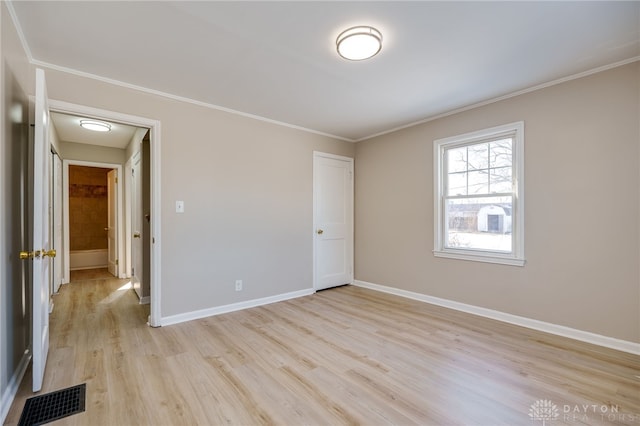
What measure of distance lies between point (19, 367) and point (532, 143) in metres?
4.77

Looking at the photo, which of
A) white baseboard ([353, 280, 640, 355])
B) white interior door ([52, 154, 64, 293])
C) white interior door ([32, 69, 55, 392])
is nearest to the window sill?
white baseboard ([353, 280, 640, 355])

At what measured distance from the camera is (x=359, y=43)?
223cm

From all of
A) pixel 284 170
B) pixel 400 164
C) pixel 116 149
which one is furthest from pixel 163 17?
pixel 116 149

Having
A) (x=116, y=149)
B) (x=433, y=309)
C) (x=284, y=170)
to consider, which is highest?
(x=116, y=149)

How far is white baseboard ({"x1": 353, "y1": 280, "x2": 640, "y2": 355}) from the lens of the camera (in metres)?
2.59

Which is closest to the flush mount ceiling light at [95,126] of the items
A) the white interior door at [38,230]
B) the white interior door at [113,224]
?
the white interior door at [113,224]

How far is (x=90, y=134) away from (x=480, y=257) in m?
5.90

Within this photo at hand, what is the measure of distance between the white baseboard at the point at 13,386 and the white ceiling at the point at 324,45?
7.77 feet

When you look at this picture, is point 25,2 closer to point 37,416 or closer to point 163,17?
point 163,17

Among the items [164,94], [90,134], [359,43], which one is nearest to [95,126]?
[90,134]

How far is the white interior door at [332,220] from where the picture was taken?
4.66 m

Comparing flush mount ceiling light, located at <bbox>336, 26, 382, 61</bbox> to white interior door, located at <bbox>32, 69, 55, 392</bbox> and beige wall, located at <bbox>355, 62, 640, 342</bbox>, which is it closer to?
beige wall, located at <bbox>355, 62, 640, 342</bbox>

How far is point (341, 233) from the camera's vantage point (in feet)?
16.4

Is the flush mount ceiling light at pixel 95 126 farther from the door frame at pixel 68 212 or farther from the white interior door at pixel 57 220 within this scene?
the door frame at pixel 68 212
